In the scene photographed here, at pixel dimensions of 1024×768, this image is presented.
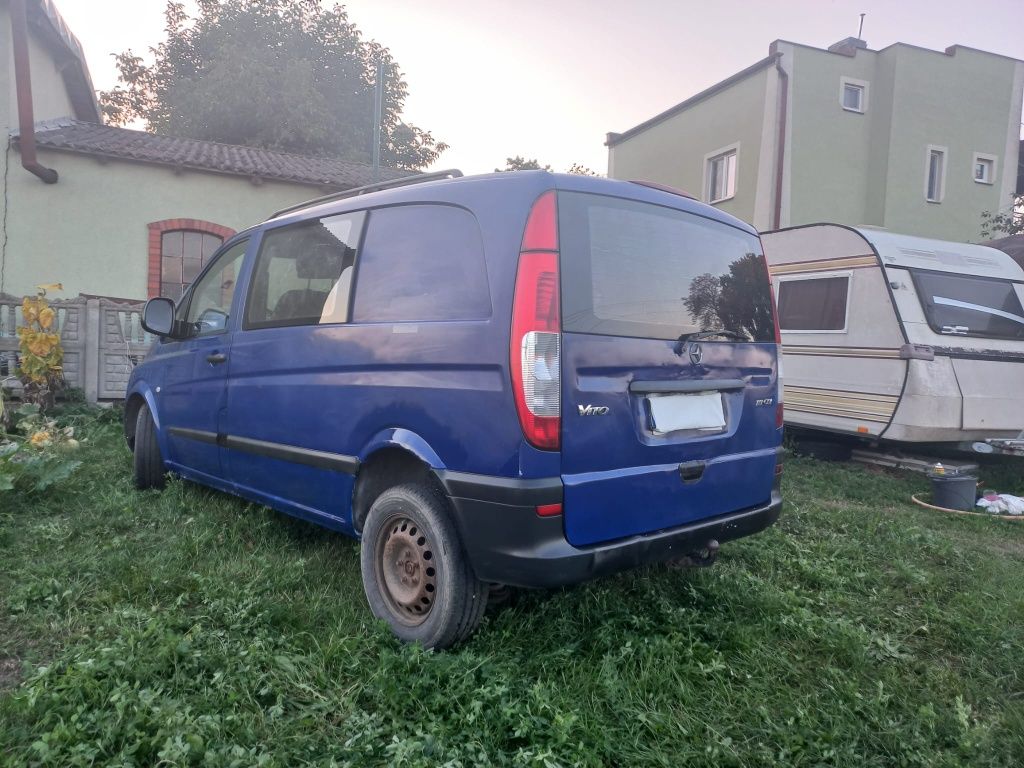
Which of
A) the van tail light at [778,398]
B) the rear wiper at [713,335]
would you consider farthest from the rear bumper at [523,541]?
the van tail light at [778,398]

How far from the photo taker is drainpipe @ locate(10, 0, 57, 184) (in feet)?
35.3

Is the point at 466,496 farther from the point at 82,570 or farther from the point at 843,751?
the point at 82,570

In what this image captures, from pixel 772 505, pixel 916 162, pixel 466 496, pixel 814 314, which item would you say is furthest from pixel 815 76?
pixel 466 496

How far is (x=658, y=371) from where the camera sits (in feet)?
9.14

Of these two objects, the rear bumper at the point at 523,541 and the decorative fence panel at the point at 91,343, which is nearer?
the rear bumper at the point at 523,541

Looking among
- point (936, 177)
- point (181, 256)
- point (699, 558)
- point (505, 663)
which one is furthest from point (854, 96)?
point (505, 663)

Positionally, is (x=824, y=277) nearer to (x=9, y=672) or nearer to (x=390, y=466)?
(x=390, y=466)

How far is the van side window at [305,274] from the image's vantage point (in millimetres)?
3348

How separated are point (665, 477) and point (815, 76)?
1629cm

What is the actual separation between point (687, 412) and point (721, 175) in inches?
640

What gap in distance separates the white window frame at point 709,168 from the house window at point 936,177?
15.6 feet

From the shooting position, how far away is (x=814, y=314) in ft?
24.1

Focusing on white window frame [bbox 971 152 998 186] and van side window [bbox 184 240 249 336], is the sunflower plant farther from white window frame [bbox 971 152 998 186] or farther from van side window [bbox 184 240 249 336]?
white window frame [bbox 971 152 998 186]

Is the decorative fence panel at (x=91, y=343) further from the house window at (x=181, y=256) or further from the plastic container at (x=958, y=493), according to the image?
the plastic container at (x=958, y=493)
